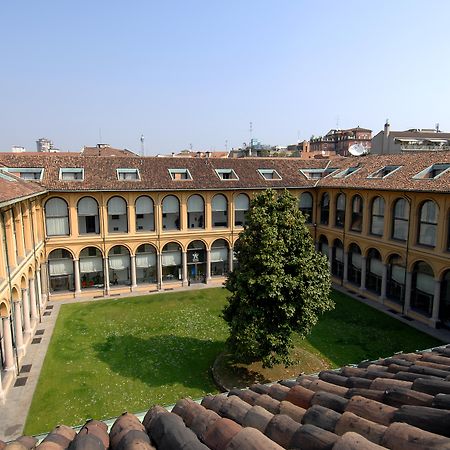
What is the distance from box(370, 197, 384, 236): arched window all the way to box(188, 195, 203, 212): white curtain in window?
13.6 meters

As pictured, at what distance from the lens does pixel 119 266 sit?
107 ft

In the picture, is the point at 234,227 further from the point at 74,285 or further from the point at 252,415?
the point at 252,415

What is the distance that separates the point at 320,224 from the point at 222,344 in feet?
60.0

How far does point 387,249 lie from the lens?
1125 inches

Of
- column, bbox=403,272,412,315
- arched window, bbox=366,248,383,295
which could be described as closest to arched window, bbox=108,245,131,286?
arched window, bbox=366,248,383,295

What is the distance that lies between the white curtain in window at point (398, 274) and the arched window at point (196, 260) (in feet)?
49.9

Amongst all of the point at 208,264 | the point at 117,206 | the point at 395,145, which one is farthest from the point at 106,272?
the point at 395,145

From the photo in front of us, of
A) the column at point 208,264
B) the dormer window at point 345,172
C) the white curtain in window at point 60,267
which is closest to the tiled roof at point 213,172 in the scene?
the dormer window at point 345,172

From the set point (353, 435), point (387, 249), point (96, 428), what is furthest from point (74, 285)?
point (353, 435)

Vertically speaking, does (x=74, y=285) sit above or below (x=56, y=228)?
below

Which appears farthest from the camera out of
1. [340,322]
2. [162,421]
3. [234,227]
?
[234,227]

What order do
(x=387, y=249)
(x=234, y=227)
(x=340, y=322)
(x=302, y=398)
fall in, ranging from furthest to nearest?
(x=234, y=227), (x=387, y=249), (x=340, y=322), (x=302, y=398)

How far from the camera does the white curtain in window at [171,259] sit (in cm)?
3359

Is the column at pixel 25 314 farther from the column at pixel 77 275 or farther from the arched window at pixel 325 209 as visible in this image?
the arched window at pixel 325 209
